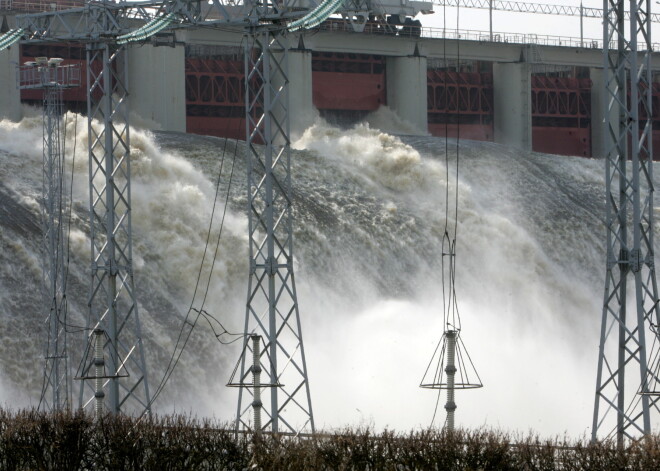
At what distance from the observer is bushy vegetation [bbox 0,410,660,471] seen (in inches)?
1226

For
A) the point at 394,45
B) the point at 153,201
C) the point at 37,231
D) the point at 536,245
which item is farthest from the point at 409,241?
the point at 394,45

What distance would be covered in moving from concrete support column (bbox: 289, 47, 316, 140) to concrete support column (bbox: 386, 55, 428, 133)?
28.5 feet

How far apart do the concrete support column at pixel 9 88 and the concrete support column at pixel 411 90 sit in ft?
88.4

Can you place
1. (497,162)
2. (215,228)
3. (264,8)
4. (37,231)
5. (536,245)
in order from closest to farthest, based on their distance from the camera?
(264,8)
(37,231)
(215,228)
(536,245)
(497,162)

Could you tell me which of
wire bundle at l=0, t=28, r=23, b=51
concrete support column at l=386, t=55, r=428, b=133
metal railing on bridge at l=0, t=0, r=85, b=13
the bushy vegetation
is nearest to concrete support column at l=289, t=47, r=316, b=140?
concrete support column at l=386, t=55, r=428, b=133

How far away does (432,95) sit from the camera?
330 ft

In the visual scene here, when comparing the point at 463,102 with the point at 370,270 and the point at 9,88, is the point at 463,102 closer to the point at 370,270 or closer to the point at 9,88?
the point at 9,88

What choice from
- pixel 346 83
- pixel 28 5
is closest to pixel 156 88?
pixel 28 5

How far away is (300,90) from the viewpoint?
86.7m

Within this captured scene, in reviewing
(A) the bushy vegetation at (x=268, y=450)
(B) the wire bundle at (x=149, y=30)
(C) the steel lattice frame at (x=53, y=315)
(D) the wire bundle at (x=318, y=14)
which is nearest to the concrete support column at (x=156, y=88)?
(C) the steel lattice frame at (x=53, y=315)

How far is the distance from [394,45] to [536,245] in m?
23.0

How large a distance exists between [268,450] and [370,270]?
113 feet

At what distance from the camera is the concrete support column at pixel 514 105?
327 ft

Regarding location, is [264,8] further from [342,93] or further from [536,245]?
[342,93]
